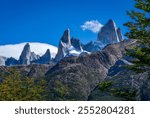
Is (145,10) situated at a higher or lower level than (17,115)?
higher

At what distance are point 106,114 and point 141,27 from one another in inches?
1092

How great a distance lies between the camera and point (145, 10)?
35562 millimetres

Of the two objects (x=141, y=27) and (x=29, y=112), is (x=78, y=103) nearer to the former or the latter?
(x=29, y=112)

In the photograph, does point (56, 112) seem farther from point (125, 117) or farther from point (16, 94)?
point (16, 94)

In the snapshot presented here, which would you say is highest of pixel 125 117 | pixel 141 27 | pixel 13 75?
pixel 141 27

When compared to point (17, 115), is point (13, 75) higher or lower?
higher

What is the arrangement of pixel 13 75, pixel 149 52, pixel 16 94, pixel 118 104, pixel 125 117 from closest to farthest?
pixel 125 117
pixel 118 104
pixel 149 52
pixel 16 94
pixel 13 75

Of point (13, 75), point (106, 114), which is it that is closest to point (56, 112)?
point (106, 114)

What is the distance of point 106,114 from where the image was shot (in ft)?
28.8

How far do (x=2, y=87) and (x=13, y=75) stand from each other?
254 inches

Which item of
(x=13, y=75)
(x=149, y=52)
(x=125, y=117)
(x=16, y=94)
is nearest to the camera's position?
(x=125, y=117)

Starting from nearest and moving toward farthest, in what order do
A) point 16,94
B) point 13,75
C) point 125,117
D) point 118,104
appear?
point 125,117
point 118,104
point 16,94
point 13,75

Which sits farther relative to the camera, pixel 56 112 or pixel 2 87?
pixel 2 87

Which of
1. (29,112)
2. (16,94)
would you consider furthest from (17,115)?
(16,94)
